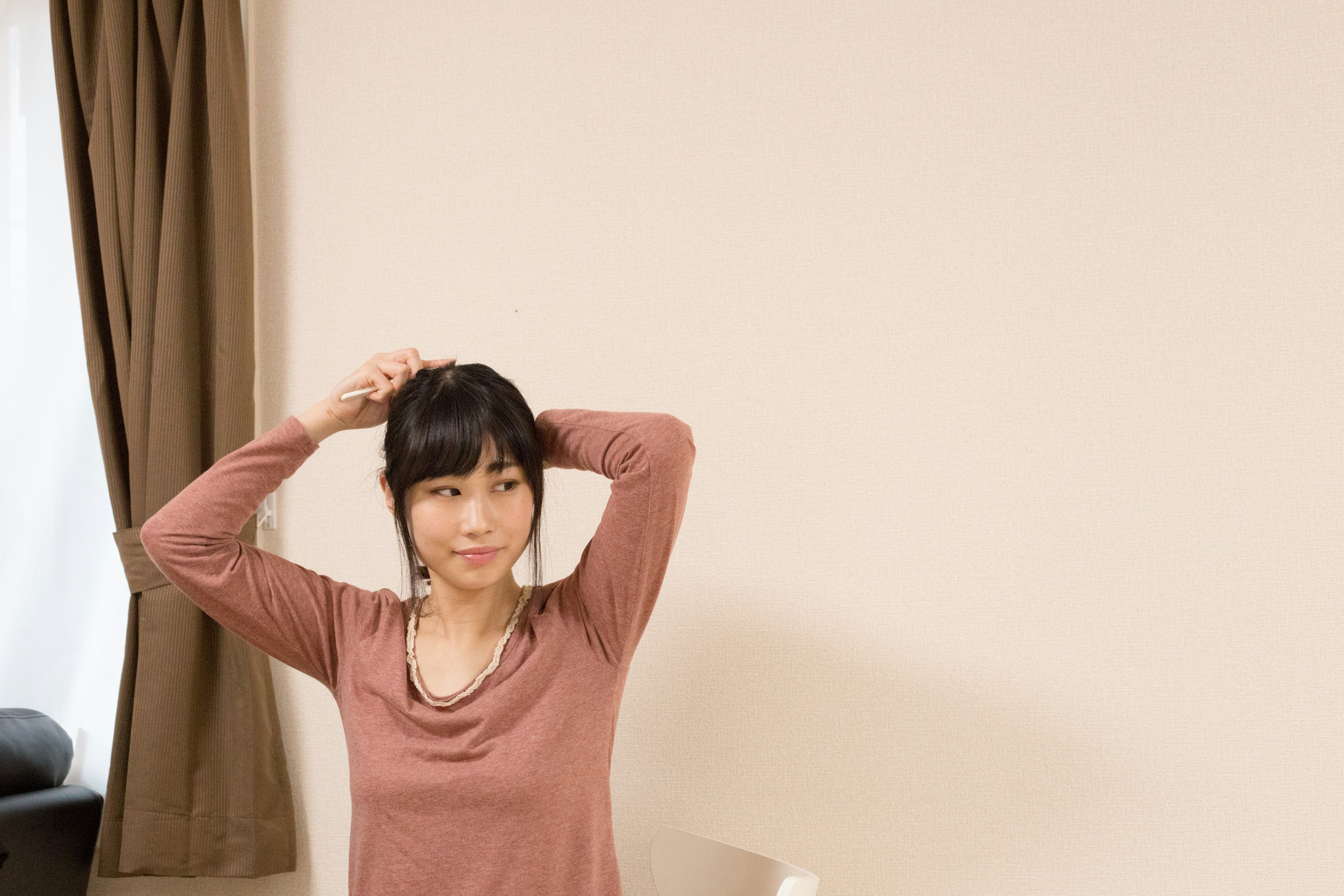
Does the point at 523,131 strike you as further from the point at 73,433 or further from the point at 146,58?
the point at 73,433

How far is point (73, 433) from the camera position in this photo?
6.56ft

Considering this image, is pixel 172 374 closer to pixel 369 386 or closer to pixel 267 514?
pixel 267 514

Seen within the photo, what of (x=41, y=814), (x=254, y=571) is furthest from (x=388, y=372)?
(x=41, y=814)

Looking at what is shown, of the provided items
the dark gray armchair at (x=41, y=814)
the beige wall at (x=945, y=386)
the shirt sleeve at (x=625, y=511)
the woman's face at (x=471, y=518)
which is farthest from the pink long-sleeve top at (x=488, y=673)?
the dark gray armchair at (x=41, y=814)

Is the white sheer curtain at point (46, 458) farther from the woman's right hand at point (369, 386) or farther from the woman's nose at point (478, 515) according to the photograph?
the woman's nose at point (478, 515)

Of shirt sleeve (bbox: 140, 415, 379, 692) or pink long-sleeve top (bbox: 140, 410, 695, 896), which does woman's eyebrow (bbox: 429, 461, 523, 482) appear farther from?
shirt sleeve (bbox: 140, 415, 379, 692)

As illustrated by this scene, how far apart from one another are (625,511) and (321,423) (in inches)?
16.5

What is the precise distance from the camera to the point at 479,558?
3.89 ft

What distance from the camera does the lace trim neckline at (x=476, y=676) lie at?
3.98ft

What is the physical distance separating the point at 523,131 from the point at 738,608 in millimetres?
894

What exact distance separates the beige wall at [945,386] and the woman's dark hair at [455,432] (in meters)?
0.48

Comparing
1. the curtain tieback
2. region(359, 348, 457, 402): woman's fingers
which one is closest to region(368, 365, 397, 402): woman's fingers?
region(359, 348, 457, 402): woman's fingers

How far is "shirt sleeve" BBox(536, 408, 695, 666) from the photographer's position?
1190mm

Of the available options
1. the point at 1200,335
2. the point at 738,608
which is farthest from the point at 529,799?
the point at 1200,335
